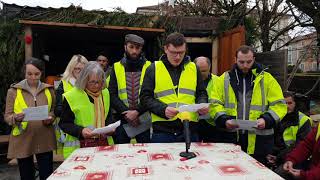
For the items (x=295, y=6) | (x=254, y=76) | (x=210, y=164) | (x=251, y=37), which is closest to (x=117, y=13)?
(x=251, y=37)

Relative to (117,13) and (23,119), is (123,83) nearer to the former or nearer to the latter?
(23,119)

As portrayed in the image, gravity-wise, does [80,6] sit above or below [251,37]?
above

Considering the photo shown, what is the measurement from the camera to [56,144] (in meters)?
4.13

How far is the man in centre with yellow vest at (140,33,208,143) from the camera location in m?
3.19

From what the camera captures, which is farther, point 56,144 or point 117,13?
point 117,13

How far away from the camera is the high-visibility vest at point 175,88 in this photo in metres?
3.22

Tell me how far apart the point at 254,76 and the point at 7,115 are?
267cm

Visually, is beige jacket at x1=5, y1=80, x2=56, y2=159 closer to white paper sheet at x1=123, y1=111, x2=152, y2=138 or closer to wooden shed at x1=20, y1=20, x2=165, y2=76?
white paper sheet at x1=123, y1=111, x2=152, y2=138

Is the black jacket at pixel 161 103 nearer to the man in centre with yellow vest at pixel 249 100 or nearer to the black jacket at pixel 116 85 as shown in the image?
the man in centre with yellow vest at pixel 249 100

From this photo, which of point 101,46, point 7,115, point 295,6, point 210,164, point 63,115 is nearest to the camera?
point 210,164

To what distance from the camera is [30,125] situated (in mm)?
4004

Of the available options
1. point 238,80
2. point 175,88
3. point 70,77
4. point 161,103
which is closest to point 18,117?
point 70,77

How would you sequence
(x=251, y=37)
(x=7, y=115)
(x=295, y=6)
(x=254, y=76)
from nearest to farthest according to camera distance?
(x=254, y=76), (x=7, y=115), (x=251, y=37), (x=295, y=6)

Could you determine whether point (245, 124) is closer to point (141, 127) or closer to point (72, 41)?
point (141, 127)
